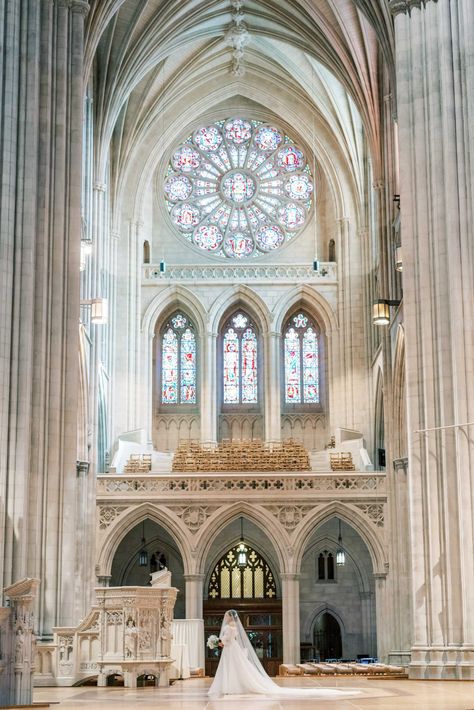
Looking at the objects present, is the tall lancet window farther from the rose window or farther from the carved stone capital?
the carved stone capital

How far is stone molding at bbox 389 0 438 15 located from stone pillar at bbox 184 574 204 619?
1647cm

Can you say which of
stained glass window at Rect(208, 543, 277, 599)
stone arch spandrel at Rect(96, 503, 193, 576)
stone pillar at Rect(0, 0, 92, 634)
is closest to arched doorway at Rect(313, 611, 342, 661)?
stained glass window at Rect(208, 543, 277, 599)

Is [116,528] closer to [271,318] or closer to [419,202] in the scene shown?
[271,318]

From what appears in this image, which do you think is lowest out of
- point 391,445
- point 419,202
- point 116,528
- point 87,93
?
point 116,528

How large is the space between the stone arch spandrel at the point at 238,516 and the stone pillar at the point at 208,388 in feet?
17.2

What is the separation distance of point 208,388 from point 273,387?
215 cm

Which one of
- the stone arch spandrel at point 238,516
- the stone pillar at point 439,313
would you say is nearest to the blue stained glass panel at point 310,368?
the stone arch spandrel at point 238,516

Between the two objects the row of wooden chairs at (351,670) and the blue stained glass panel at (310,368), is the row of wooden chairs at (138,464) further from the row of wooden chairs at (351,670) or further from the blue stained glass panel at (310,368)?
the row of wooden chairs at (351,670)

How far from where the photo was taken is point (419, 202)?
66.4 feet

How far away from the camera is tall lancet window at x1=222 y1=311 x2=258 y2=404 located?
37.6m

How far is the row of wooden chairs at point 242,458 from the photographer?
1276 inches

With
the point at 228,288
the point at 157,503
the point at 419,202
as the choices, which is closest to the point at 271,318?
the point at 228,288

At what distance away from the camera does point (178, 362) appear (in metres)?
37.8

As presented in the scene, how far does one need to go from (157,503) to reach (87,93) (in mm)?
11709
